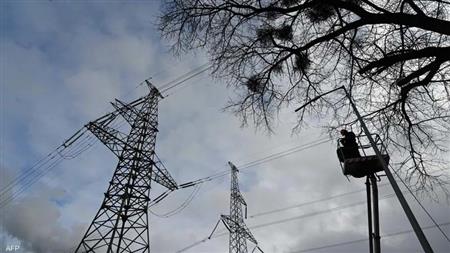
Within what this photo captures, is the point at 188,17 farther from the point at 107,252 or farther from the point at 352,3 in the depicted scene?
the point at 107,252

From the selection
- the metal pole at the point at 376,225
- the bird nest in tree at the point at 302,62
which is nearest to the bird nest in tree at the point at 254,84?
the bird nest in tree at the point at 302,62

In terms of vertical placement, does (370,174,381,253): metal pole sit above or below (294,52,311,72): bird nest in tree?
below

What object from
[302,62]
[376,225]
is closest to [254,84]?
[302,62]

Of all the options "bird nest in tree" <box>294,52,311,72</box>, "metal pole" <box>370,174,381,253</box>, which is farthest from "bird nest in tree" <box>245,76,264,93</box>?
"metal pole" <box>370,174,381,253</box>

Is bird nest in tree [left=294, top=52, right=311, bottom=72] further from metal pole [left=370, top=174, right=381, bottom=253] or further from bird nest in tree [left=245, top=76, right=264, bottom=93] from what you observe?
metal pole [left=370, top=174, right=381, bottom=253]

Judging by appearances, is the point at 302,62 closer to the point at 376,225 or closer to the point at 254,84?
the point at 254,84

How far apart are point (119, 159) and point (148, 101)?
377cm

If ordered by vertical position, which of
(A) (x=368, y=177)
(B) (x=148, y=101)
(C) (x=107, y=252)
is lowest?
(A) (x=368, y=177)

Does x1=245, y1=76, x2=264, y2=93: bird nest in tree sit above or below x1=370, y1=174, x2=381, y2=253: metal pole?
above

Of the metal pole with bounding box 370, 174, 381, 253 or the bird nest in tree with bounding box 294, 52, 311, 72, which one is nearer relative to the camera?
the metal pole with bounding box 370, 174, 381, 253

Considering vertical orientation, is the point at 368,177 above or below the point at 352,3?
below

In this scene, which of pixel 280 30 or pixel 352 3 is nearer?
pixel 352 3

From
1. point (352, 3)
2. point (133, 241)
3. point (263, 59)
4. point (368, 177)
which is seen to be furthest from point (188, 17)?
point (133, 241)

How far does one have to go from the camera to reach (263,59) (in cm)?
598
